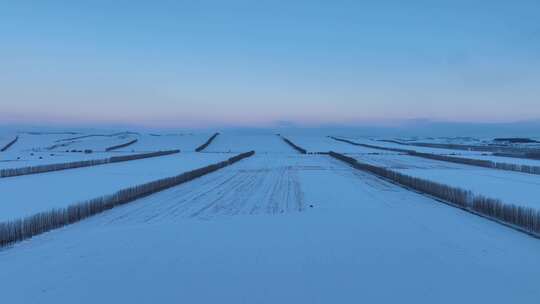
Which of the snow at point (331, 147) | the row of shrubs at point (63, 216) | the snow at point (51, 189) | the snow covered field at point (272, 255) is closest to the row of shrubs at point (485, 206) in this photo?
the snow covered field at point (272, 255)

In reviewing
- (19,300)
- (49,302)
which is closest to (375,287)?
(49,302)

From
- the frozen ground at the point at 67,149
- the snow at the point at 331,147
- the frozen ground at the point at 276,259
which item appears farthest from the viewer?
the snow at the point at 331,147

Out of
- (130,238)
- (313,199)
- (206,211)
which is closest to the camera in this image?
(130,238)

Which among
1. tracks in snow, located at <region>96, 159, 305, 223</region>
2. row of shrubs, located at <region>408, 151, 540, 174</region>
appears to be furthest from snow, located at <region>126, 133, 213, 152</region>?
tracks in snow, located at <region>96, 159, 305, 223</region>

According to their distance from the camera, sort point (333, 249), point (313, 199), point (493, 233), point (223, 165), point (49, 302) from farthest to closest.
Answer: point (223, 165) → point (313, 199) → point (493, 233) → point (333, 249) → point (49, 302)

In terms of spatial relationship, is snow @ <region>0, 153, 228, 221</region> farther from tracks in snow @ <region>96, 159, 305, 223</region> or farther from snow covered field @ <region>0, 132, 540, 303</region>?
tracks in snow @ <region>96, 159, 305, 223</region>

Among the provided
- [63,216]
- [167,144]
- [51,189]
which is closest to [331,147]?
[167,144]

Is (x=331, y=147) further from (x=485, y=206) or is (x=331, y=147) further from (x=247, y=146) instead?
(x=485, y=206)

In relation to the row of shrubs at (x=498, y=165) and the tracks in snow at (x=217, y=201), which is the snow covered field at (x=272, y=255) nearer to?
the tracks in snow at (x=217, y=201)

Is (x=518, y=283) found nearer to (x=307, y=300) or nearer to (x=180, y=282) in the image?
(x=307, y=300)
